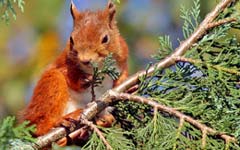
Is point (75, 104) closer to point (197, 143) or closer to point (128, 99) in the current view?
point (128, 99)

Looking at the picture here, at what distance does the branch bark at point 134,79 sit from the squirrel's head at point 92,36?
1.50 feet

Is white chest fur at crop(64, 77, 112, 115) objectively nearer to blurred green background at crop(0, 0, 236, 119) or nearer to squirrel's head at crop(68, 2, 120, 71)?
squirrel's head at crop(68, 2, 120, 71)

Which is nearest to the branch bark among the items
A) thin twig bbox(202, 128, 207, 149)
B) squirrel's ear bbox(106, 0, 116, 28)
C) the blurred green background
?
thin twig bbox(202, 128, 207, 149)

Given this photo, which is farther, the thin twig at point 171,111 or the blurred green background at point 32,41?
the blurred green background at point 32,41

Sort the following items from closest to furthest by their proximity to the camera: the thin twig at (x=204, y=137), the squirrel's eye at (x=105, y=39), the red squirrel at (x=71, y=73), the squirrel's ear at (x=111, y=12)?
the thin twig at (x=204, y=137)
the red squirrel at (x=71, y=73)
the squirrel's eye at (x=105, y=39)
the squirrel's ear at (x=111, y=12)

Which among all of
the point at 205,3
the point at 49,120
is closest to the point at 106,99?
the point at 49,120

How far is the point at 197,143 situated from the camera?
1085 millimetres

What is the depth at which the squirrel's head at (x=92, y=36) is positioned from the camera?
179 cm

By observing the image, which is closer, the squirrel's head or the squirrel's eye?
the squirrel's head

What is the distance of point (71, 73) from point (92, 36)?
148 millimetres

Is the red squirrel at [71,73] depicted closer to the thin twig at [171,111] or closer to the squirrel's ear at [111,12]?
the squirrel's ear at [111,12]

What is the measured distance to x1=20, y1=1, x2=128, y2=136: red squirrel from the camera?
1.74 meters

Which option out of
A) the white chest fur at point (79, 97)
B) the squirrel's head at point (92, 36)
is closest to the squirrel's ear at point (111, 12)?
the squirrel's head at point (92, 36)

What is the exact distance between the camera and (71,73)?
5.96 feet
